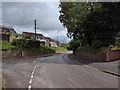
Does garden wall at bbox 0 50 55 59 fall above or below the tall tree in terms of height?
below

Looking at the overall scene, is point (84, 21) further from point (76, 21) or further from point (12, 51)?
point (12, 51)

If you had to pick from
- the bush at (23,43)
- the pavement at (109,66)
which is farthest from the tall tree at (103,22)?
the bush at (23,43)

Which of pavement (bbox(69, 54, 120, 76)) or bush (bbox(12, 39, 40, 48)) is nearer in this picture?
pavement (bbox(69, 54, 120, 76))

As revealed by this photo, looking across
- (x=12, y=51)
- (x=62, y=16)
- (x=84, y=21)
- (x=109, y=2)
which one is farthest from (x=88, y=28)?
(x=12, y=51)

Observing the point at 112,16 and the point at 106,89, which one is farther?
the point at 112,16

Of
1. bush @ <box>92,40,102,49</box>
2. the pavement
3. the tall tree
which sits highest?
the tall tree

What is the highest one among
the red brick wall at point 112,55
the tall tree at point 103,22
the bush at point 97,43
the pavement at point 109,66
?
the tall tree at point 103,22

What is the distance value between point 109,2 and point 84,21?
5.02 m

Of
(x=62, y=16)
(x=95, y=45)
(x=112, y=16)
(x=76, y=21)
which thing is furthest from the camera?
(x=62, y=16)

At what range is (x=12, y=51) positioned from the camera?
3262 cm

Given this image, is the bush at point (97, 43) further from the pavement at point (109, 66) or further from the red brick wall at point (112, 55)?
the pavement at point (109, 66)

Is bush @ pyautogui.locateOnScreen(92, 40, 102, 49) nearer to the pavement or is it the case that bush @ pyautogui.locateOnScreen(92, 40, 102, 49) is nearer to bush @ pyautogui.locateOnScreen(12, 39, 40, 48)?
→ the pavement

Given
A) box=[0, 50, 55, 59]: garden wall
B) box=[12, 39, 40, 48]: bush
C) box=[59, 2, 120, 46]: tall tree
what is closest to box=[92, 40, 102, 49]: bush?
box=[59, 2, 120, 46]: tall tree

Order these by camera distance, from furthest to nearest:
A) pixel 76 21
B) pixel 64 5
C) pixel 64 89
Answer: pixel 64 5 < pixel 76 21 < pixel 64 89
